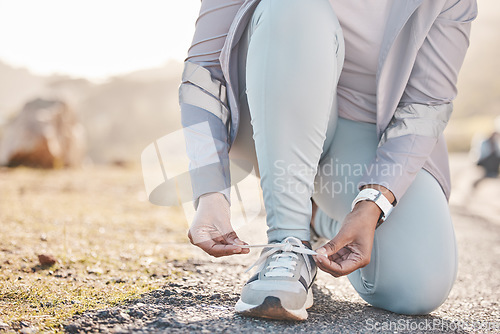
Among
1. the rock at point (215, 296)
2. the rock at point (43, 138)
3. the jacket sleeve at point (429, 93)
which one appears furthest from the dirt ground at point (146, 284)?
the rock at point (43, 138)

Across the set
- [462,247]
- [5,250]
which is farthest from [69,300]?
[462,247]

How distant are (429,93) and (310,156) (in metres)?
0.45

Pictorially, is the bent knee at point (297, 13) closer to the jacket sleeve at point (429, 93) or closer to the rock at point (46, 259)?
the jacket sleeve at point (429, 93)

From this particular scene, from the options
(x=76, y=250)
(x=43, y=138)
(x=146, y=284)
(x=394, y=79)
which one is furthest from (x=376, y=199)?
(x=43, y=138)

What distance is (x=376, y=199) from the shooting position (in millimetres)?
1185

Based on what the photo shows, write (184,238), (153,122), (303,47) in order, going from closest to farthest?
(303,47), (184,238), (153,122)

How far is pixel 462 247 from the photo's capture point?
8.71 feet

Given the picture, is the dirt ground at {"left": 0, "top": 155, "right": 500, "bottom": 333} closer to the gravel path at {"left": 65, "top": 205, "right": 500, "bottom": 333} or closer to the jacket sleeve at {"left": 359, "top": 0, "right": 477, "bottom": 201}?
the gravel path at {"left": 65, "top": 205, "right": 500, "bottom": 333}

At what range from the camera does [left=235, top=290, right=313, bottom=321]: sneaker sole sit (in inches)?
39.6

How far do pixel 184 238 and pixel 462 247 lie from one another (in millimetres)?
1586

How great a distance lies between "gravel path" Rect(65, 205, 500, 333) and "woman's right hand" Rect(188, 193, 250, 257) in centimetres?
15

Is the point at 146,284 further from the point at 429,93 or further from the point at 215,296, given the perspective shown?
the point at 429,93

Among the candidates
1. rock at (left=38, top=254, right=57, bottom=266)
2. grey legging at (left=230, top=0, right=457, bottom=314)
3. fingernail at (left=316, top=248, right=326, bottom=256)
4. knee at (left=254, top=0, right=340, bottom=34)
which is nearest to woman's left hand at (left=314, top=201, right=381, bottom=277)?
fingernail at (left=316, top=248, right=326, bottom=256)

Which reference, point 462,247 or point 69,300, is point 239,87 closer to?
point 69,300
